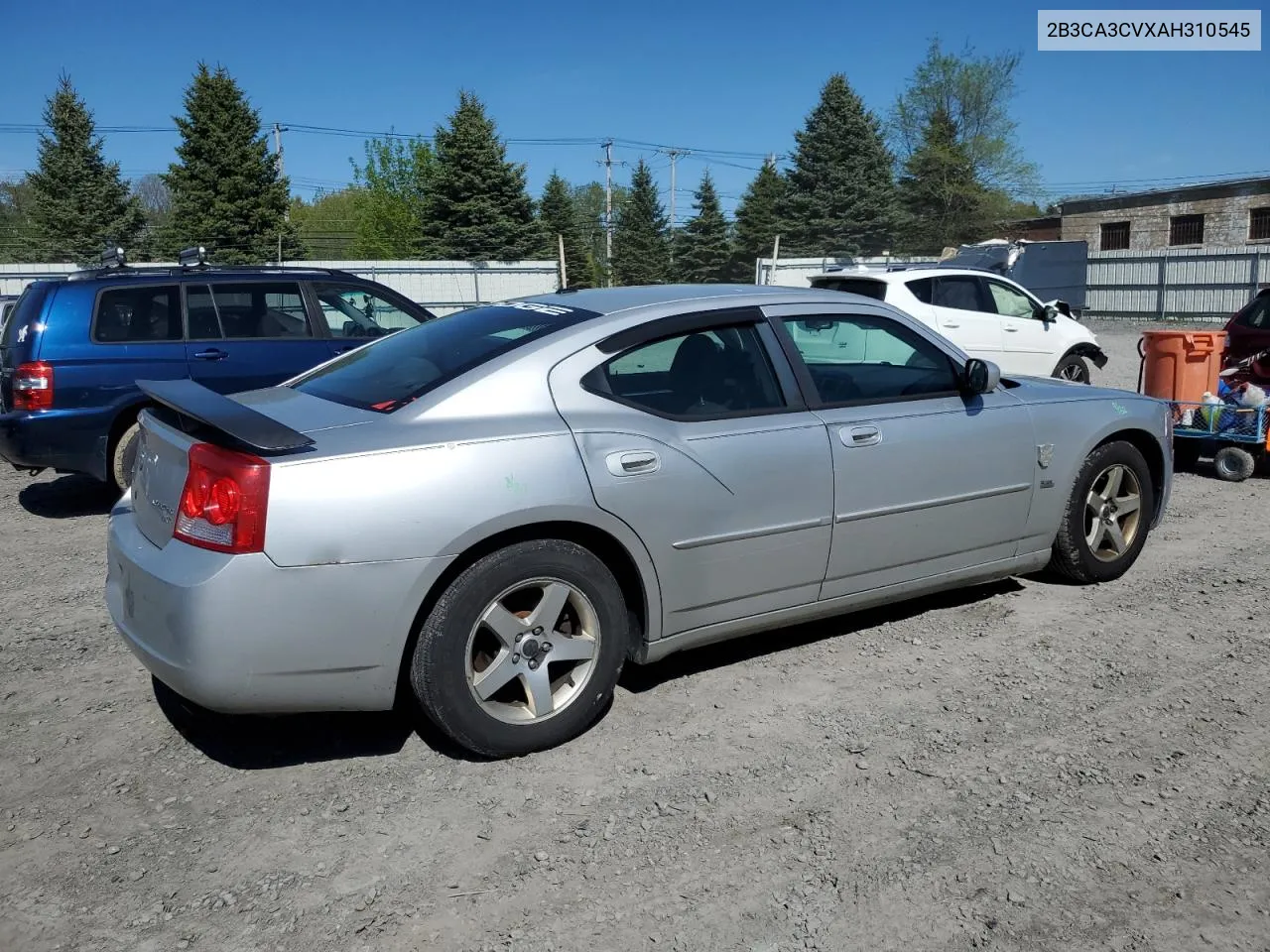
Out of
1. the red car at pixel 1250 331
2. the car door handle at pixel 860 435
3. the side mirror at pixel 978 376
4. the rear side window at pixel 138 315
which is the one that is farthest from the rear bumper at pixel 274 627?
the red car at pixel 1250 331

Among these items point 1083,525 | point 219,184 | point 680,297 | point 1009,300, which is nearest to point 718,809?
point 680,297

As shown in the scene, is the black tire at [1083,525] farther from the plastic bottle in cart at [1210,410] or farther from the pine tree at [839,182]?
the pine tree at [839,182]

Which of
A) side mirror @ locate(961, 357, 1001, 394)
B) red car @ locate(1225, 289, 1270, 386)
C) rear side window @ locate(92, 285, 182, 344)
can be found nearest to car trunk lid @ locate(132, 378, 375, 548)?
side mirror @ locate(961, 357, 1001, 394)

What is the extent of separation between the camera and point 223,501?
3.22 metres

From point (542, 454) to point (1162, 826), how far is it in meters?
2.22

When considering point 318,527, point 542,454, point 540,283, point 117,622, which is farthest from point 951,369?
point 540,283

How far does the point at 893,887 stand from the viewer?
292 centimetres

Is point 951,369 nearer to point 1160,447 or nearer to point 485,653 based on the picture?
point 1160,447

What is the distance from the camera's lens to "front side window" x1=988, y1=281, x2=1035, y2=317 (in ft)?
42.6

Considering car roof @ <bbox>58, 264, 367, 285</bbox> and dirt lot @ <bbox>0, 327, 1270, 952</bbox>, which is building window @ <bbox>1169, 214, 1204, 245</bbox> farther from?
dirt lot @ <bbox>0, 327, 1270, 952</bbox>

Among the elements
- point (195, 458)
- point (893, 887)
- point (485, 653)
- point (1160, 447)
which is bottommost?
point (893, 887)

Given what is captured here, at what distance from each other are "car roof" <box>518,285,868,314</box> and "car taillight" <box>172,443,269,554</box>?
1511mm

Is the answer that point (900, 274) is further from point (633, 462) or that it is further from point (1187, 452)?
point (633, 462)

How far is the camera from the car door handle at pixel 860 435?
Result: 430 centimetres
